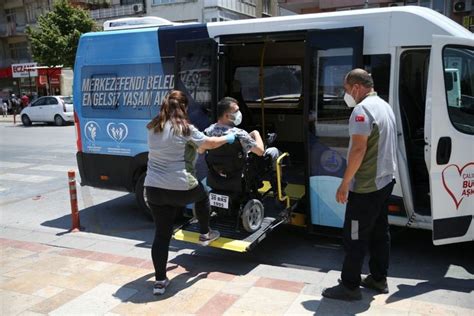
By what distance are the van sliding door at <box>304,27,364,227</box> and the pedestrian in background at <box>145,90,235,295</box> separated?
1247 millimetres

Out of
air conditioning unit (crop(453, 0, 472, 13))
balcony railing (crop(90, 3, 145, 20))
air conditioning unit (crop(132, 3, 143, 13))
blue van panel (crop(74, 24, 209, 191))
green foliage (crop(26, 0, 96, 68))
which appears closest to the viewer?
blue van panel (crop(74, 24, 209, 191))

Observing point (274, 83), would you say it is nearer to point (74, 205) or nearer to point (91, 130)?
point (91, 130)

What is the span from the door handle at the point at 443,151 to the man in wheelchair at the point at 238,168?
168cm

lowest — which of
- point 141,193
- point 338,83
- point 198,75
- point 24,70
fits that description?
point 141,193

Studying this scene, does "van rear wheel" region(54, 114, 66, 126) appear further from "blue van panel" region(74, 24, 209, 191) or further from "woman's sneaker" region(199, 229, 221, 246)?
"woman's sneaker" region(199, 229, 221, 246)

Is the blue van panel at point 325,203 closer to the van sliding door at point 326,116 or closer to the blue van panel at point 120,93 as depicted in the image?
the van sliding door at point 326,116

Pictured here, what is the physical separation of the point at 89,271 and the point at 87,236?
58.2 inches

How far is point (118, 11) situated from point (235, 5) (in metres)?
9.27

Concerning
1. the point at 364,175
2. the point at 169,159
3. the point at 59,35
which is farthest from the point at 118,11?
the point at 364,175

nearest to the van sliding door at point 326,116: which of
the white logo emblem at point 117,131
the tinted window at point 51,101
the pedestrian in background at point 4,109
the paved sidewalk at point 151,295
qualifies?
the paved sidewalk at point 151,295

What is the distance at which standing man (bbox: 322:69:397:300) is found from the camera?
147 inches

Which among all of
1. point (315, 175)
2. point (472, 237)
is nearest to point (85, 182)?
point (315, 175)

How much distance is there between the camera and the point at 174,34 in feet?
19.4

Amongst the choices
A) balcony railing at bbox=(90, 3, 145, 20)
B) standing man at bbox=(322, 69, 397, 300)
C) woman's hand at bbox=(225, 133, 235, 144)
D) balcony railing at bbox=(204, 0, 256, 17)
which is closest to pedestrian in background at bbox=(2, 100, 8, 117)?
balcony railing at bbox=(90, 3, 145, 20)
